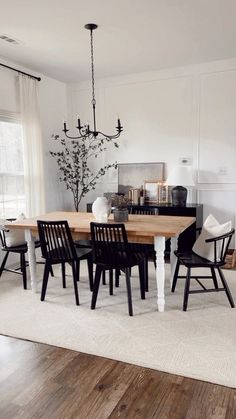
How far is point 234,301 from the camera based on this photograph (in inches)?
129

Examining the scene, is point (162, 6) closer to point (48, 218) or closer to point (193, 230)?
point (48, 218)

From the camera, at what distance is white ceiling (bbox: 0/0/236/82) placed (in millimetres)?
3021

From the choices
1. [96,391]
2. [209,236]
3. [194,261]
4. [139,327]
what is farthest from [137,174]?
[96,391]

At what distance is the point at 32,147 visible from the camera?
486cm

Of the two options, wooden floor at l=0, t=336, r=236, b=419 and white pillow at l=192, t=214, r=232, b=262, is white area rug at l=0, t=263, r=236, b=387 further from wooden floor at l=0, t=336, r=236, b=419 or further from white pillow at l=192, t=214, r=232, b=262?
white pillow at l=192, t=214, r=232, b=262

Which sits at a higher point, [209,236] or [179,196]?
[179,196]

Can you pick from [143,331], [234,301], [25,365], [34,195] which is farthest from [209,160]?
[25,365]

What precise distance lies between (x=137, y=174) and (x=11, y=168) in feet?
6.42

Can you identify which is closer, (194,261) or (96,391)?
(96,391)

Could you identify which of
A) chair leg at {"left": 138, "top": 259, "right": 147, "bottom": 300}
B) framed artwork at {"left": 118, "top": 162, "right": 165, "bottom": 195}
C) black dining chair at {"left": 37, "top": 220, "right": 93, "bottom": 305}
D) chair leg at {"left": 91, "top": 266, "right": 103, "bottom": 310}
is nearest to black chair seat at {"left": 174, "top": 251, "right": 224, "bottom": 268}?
chair leg at {"left": 138, "top": 259, "right": 147, "bottom": 300}

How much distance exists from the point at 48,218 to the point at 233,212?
271cm

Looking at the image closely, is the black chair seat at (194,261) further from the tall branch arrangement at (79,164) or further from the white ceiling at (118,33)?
the tall branch arrangement at (79,164)

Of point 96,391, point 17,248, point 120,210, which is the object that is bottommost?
point 96,391

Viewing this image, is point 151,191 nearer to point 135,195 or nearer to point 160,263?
point 135,195
